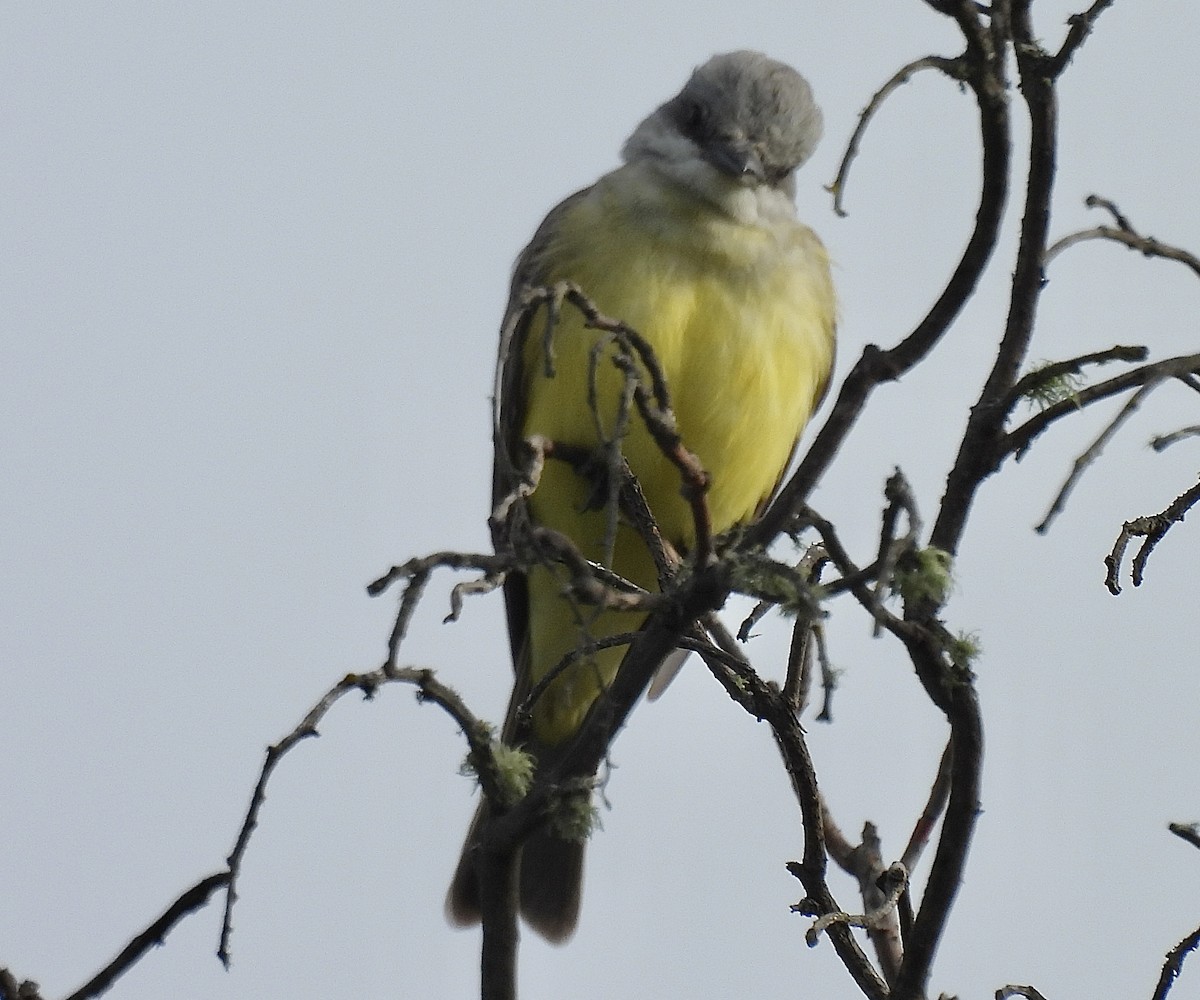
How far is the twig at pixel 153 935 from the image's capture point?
85.6 inches

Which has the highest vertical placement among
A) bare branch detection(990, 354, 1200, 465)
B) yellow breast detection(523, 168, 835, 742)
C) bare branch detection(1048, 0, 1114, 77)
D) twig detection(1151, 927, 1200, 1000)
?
yellow breast detection(523, 168, 835, 742)

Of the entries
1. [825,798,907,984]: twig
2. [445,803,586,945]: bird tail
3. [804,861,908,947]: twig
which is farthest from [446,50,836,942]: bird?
[804,861,908,947]: twig

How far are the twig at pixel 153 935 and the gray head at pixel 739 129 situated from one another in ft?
10.2

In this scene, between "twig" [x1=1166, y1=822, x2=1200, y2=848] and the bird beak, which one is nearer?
"twig" [x1=1166, y1=822, x2=1200, y2=848]

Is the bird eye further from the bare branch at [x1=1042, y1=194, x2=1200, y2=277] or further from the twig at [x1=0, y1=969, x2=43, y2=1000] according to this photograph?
the twig at [x1=0, y1=969, x2=43, y2=1000]

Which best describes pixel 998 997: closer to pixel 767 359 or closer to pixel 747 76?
pixel 767 359

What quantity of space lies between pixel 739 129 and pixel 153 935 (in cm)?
349

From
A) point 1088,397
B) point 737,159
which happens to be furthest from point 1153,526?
point 737,159

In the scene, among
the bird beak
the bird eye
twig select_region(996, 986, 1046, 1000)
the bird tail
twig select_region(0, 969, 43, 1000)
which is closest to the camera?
twig select_region(0, 969, 43, 1000)

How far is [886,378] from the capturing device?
242cm

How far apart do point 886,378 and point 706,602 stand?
1.38 ft

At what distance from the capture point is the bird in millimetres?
4586

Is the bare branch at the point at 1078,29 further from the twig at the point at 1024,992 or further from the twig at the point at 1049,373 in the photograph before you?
the twig at the point at 1024,992

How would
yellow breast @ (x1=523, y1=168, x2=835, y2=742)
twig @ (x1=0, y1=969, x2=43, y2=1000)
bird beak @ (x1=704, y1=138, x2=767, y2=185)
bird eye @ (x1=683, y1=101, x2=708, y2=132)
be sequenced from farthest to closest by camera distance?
bird eye @ (x1=683, y1=101, x2=708, y2=132), bird beak @ (x1=704, y1=138, x2=767, y2=185), yellow breast @ (x1=523, y1=168, x2=835, y2=742), twig @ (x1=0, y1=969, x2=43, y2=1000)
